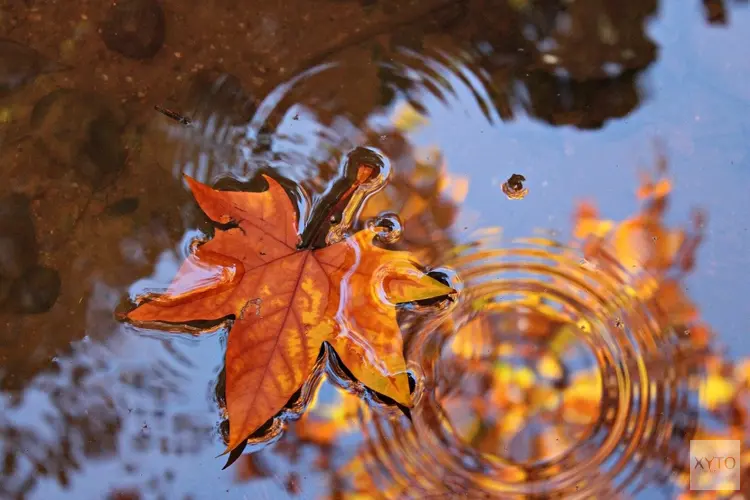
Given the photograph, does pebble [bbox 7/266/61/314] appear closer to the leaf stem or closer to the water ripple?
the leaf stem

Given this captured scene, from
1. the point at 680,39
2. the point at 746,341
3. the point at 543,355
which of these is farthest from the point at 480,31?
the point at 746,341

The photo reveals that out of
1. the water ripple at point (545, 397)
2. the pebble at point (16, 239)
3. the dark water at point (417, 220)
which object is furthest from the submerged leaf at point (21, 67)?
the water ripple at point (545, 397)

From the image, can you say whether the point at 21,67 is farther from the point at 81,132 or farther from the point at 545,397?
the point at 545,397

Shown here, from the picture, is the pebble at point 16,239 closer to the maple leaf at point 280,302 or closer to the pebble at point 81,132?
the pebble at point 81,132

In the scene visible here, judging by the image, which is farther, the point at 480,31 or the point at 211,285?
the point at 480,31

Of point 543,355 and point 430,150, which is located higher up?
point 430,150

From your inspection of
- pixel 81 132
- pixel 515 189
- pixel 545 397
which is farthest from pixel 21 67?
pixel 545 397

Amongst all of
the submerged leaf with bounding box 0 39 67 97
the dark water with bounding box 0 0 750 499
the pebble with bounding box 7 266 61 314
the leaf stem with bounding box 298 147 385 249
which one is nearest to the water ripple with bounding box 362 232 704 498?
the dark water with bounding box 0 0 750 499

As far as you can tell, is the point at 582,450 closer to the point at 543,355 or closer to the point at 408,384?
the point at 543,355
